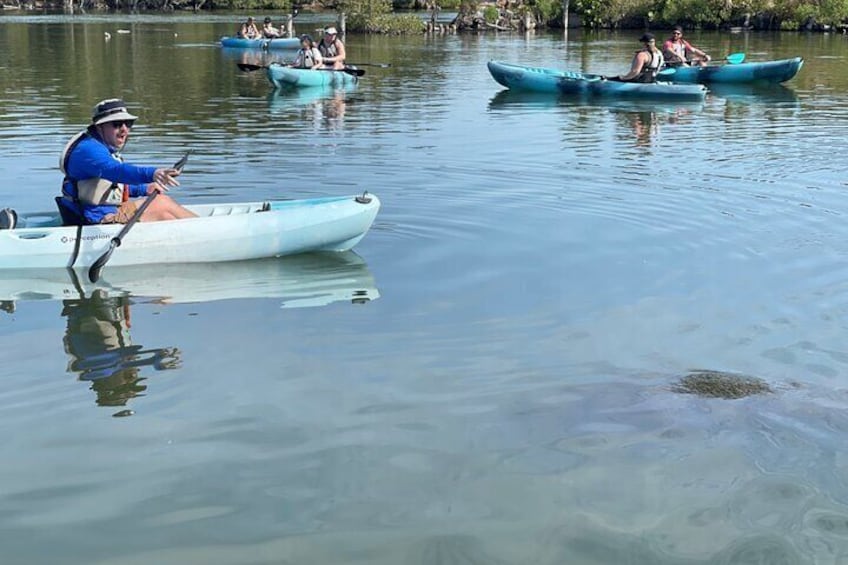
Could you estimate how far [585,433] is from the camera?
5375mm

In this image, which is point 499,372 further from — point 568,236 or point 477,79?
point 477,79

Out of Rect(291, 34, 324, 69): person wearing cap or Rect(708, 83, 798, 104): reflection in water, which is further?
Rect(291, 34, 324, 69): person wearing cap

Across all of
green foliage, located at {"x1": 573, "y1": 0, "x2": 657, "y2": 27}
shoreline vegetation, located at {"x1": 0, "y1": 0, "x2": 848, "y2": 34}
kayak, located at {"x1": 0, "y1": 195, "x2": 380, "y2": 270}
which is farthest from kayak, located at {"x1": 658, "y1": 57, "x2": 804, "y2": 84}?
green foliage, located at {"x1": 573, "y1": 0, "x2": 657, "y2": 27}

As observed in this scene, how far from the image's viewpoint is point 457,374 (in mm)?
6293

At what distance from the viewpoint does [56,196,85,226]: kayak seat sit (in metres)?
8.62

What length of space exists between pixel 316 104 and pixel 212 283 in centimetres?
1231

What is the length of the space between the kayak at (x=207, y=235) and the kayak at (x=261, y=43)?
2714cm

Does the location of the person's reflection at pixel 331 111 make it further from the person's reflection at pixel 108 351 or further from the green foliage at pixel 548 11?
the green foliage at pixel 548 11

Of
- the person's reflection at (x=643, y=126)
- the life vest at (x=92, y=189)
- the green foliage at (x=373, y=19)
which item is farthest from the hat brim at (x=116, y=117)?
the green foliage at (x=373, y=19)

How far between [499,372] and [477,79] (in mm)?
20152

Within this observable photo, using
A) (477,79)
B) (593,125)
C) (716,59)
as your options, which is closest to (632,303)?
(593,125)

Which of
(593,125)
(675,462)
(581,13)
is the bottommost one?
(675,462)

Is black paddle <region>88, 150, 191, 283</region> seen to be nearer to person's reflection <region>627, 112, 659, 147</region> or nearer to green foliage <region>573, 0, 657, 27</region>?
person's reflection <region>627, 112, 659, 147</region>

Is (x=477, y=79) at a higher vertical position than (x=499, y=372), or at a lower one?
higher
